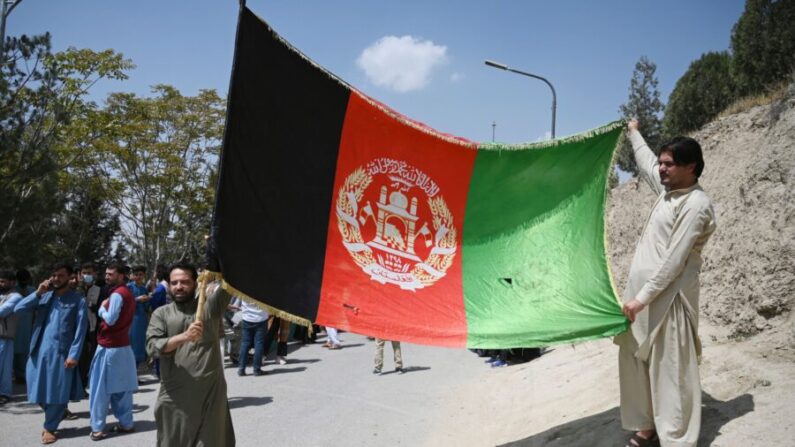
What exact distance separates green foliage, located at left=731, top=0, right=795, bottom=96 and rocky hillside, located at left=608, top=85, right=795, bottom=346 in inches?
371

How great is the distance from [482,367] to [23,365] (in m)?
8.30

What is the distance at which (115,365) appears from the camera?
266 inches

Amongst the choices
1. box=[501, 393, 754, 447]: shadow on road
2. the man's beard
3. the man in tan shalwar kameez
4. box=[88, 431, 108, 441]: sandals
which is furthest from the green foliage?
box=[88, 431, 108, 441]: sandals

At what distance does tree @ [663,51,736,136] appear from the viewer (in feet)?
76.9

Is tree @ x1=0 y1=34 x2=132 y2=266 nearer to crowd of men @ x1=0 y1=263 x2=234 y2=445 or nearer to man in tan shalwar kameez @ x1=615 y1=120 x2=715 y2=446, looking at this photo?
crowd of men @ x1=0 y1=263 x2=234 y2=445

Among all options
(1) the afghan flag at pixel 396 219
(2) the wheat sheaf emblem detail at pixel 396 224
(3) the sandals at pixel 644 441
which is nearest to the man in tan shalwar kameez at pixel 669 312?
(3) the sandals at pixel 644 441

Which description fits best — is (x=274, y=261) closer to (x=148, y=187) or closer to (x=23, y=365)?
(x=23, y=365)

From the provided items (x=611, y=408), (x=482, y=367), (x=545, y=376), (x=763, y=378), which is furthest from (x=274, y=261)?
(x=482, y=367)

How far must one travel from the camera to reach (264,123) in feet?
13.0

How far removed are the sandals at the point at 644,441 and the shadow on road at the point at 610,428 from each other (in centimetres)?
28

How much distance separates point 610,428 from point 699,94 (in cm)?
2369

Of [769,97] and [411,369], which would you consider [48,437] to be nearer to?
[411,369]

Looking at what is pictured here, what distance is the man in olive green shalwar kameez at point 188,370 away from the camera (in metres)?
4.10

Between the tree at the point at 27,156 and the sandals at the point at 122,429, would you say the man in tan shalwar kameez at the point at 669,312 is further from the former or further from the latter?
the tree at the point at 27,156
